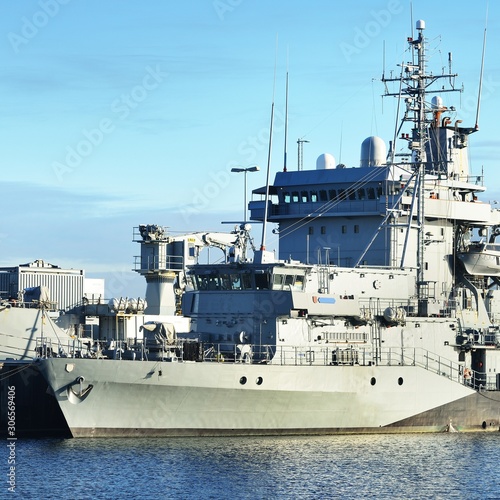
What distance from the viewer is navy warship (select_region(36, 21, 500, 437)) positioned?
38531 mm

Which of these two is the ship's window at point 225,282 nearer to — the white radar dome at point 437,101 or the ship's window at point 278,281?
the ship's window at point 278,281

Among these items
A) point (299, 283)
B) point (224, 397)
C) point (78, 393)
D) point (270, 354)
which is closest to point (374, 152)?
point (299, 283)

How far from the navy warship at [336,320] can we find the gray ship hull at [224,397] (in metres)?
0.05

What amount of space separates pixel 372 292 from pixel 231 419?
26.5ft

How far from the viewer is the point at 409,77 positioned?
4691cm

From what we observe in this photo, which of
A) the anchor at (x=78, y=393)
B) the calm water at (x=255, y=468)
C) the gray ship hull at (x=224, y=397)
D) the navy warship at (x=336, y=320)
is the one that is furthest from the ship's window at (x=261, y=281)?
the anchor at (x=78, y=393)

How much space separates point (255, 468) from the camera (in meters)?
34.3

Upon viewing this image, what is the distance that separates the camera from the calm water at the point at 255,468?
31500 millimetres

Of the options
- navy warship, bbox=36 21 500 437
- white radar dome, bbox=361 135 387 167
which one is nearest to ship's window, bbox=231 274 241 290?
navy warship, bbox=36 21 500 437

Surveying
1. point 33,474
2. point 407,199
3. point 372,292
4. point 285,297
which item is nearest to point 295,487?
point 33,474

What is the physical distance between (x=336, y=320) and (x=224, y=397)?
A: 5.62 meters

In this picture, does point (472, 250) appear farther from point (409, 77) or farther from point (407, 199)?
point (409, 77)

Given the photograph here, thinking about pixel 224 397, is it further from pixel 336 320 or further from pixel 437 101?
pixel 437 101

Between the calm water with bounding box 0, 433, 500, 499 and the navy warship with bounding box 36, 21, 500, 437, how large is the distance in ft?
3.85
